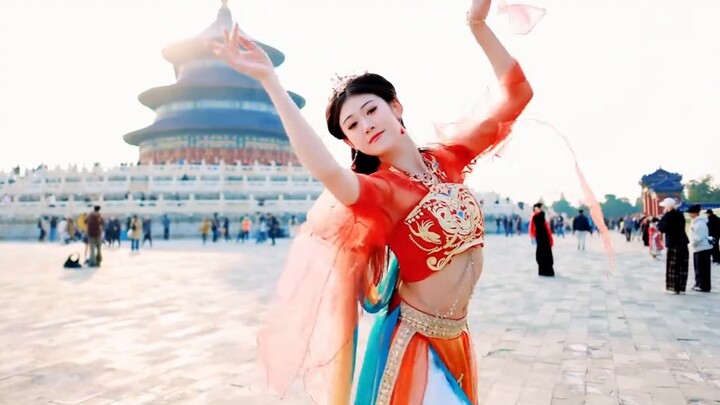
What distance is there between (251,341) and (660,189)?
75.6 ft

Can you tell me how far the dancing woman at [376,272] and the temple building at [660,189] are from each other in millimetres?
23631

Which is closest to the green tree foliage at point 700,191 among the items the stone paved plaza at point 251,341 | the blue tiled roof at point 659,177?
the blue tiled roof at point 659,177

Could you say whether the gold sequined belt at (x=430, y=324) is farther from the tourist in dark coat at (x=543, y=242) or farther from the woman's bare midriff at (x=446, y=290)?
the tourist in dark coat at (x=543, y=242)

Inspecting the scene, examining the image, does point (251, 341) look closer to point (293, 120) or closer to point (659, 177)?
point (293, 120)

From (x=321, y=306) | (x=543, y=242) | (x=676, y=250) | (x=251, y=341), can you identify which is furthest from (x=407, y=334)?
(x=543, y=242)

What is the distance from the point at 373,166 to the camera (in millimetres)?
1979

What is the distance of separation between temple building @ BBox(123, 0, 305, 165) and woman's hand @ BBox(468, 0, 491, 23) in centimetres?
3739

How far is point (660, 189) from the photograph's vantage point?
2333cm

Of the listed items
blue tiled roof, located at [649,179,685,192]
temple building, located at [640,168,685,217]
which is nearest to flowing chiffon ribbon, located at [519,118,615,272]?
temple building, located at [640,168,685,217]

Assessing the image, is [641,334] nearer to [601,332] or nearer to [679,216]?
[601,332]

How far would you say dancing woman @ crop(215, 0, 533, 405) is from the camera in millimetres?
1628

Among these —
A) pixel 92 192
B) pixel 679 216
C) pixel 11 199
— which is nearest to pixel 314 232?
pixel 679 216

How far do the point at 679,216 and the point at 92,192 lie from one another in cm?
2914

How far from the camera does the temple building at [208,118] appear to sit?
133 feet
